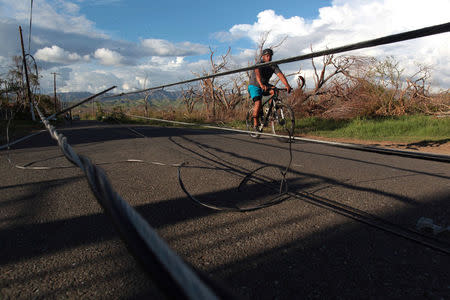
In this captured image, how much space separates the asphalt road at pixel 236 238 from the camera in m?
1.32

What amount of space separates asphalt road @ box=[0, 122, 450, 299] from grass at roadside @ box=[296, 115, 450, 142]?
635 cm

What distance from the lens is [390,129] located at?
10.0 metres

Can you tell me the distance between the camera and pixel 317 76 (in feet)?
47.5

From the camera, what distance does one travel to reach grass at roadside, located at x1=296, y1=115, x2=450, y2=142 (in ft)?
29.2

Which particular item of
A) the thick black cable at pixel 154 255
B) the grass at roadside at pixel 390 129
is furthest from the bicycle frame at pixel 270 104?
the thick black cable at pixel 154 255

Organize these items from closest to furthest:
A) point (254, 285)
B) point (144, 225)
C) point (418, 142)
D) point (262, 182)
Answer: point (144, 225), point (254, 285), point (262, 182), point (418, 142)

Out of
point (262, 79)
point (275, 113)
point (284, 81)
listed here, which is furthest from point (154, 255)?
point (275, 113)

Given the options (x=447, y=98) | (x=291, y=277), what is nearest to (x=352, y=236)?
(x=291, y=277)

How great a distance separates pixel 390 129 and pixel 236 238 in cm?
1022

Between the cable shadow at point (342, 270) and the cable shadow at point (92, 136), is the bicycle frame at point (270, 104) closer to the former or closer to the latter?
the cable shadow at point (92, 136)

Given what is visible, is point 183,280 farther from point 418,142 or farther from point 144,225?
point 418,142

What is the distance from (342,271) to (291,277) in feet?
0.94

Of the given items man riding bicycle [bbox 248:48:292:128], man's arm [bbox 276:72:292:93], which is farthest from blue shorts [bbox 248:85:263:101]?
man's arm [bbox 276:72:292:93]

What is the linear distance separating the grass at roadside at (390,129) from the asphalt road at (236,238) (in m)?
6.35
